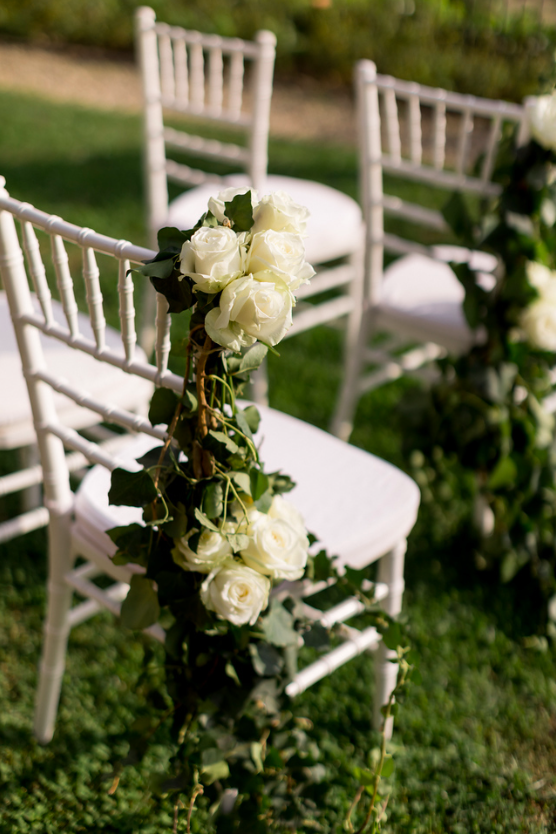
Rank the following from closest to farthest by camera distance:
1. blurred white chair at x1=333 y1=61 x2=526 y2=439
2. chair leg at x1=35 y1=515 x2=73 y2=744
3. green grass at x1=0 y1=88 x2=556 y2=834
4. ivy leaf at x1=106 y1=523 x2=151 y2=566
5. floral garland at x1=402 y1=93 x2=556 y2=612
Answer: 1. ivy leaf at x1=106 y1=523 x2=151 y2=566
2. chair leg at x1=35 y1=515 x2=73 y2=744
3. green grass at x1=0 y1=88 x2=556 y2=834
4. floral garland at x1=402 y1=93 x2=556 y2=612
5. blurred white chair at x1=333 y1=61 x2=526 y2=439

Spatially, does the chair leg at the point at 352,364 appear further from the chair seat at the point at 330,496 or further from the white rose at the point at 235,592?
the white rose at the point at 235,592

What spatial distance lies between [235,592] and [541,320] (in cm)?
91

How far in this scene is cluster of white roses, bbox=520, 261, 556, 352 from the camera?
4.91 ft

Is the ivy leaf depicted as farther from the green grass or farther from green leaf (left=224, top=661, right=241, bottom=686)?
the green grass

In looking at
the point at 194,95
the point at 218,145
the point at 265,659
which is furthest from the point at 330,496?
the point at 194,95

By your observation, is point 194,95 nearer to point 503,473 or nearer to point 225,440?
point 503,473

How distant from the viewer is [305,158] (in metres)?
4.71

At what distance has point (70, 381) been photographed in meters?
1.37

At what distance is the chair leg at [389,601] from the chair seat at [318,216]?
999mm

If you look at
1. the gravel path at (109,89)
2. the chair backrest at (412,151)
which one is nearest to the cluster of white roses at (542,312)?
the chair backrest at (412,151)

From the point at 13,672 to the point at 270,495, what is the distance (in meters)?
0.93

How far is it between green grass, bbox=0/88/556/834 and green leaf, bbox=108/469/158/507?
41cm

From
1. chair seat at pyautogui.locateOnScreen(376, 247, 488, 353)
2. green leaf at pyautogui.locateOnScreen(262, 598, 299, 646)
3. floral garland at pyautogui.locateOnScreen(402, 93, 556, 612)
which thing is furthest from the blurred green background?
green leaf at pyautogui.locateOnScreen(262, 598, 299, 646)

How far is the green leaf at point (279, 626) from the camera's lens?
0.98m
